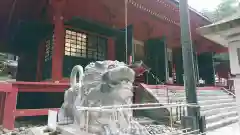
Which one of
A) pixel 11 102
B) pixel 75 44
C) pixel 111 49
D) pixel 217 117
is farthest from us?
pixel 111 49

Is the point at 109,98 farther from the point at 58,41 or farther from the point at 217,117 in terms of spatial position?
the point at 58,41

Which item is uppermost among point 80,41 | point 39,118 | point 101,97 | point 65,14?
point 65,14

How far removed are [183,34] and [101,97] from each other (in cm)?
223

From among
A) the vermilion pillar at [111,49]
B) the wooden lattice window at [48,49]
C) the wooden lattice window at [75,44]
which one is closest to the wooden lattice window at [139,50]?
the vermilion pillar at [111,49]

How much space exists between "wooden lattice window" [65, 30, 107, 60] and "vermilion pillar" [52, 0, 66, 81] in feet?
1.85

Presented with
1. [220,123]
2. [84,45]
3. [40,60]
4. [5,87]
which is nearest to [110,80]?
[5,87]

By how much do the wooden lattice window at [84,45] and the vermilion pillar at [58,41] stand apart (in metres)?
0.56

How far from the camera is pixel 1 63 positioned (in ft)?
28.8

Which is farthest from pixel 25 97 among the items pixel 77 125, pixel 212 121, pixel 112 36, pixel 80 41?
pixel 212 121

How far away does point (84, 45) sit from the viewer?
33.1 ft

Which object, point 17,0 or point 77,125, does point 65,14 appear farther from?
point 77,125

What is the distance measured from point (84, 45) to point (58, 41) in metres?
1.66

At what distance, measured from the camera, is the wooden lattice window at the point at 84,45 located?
9.52 meters

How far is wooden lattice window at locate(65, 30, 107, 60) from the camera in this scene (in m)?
9.52
